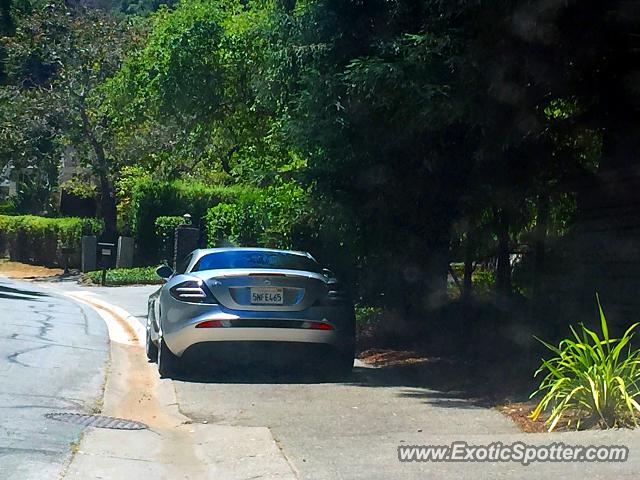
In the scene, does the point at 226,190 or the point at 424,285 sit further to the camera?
the point at 226,190

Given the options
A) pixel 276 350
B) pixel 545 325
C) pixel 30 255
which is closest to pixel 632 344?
pixel 545 325

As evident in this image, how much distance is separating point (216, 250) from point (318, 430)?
3.74 metres

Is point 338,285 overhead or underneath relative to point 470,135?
underneath

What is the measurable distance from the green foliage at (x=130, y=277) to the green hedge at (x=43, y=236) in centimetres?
656

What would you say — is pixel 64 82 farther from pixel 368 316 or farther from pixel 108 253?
pixel 368 316

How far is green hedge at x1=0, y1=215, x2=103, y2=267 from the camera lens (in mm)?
38750

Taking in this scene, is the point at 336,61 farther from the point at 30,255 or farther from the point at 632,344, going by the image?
the point at 30,255

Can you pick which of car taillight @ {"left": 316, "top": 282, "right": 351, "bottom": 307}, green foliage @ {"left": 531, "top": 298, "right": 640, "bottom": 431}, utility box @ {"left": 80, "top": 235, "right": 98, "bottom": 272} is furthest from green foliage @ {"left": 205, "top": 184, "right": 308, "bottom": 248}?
utility box @ {"left": 80, "top": 235, "right": 98, "bottom": 272}

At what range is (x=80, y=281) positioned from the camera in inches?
1307

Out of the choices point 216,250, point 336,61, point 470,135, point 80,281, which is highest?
point 336,61

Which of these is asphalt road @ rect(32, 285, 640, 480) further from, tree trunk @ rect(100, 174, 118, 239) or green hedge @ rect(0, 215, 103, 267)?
green hedge @ rect(0, 215, 103, 267)

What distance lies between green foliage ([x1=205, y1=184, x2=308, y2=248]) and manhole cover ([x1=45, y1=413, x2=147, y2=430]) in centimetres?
523

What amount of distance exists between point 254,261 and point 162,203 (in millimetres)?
Result: 24289

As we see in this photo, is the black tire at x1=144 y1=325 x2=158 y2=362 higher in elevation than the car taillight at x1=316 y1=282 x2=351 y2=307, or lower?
lower
